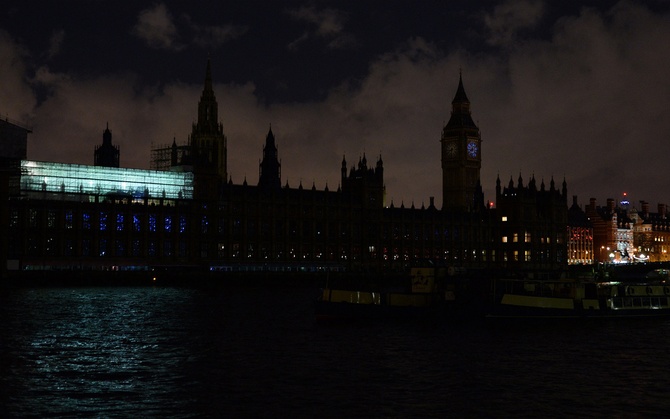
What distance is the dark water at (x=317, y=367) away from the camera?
41406 millimetres

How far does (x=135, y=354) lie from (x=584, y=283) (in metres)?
42.8

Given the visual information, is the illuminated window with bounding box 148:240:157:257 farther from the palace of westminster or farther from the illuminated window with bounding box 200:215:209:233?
the illuminated window with bounding box 200:215:209:233

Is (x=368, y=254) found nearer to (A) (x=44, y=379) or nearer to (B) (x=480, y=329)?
(B) (x=480, y=329)

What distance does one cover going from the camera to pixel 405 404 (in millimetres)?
42094

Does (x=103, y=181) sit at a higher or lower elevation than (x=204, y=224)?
higher

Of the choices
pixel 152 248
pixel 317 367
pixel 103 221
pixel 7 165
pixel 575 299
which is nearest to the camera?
pixel 317 367

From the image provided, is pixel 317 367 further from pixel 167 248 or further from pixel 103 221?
pixel 167 248

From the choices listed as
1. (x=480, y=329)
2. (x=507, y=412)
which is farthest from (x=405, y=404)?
(x=480, y=329)

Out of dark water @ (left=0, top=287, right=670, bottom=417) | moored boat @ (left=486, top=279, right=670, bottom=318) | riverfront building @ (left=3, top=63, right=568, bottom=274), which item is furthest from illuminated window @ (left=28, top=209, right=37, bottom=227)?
moored boat @ (left=486, top=279, right=670, bottom=318)

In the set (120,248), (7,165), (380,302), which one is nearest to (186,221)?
(120,248)

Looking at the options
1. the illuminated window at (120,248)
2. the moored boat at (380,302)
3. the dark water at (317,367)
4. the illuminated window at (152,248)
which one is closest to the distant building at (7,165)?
the illuminated window at (120,248)

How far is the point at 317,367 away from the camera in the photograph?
5244 centimetres

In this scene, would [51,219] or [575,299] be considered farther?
[51,219]

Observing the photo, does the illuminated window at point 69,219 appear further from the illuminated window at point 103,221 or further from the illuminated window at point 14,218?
the illuminated window at point 14,218
